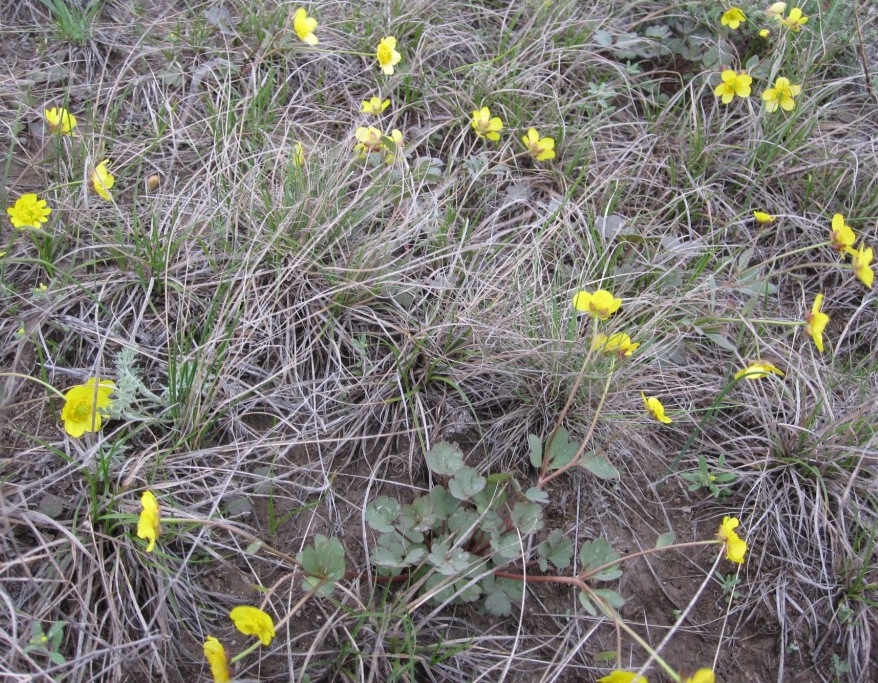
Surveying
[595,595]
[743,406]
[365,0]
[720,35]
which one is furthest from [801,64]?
[595,595]

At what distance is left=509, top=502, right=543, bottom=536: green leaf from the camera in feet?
4.58

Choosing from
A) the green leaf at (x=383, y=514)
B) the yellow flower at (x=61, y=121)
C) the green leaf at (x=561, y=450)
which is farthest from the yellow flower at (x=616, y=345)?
the yellow flower at (x=61, y=121)

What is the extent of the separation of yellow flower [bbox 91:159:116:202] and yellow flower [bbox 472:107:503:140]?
1047 millimetres

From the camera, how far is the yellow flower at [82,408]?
4.50ft

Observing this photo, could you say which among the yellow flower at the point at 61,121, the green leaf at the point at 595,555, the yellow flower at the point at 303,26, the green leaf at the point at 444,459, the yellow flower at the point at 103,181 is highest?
the yellow flower at the point at 303,26

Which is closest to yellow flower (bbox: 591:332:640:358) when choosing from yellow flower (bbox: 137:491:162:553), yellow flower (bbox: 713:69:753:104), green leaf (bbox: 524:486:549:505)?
green leaf (bbox: 524:486:549:505)

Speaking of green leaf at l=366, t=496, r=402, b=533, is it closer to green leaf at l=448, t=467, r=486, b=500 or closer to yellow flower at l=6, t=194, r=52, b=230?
green leaf at l=448, t=467, r=486, b=500

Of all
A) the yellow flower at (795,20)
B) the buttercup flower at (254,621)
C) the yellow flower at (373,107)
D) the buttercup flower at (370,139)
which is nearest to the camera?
the buttercup flower at (254,621)

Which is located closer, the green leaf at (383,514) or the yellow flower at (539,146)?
the green leaf at (383,514)

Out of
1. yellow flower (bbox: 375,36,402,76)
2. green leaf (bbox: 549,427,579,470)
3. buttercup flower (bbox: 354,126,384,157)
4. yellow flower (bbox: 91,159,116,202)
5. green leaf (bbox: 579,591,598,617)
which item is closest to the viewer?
green leaf (bbox: 579,591,598,617)

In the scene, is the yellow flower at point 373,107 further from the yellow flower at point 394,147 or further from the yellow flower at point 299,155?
the yellow flower at point 299,155

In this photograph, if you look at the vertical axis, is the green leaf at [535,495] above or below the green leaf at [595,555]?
above

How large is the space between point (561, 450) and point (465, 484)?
0.24 metres

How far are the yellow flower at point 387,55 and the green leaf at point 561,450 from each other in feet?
4.17
